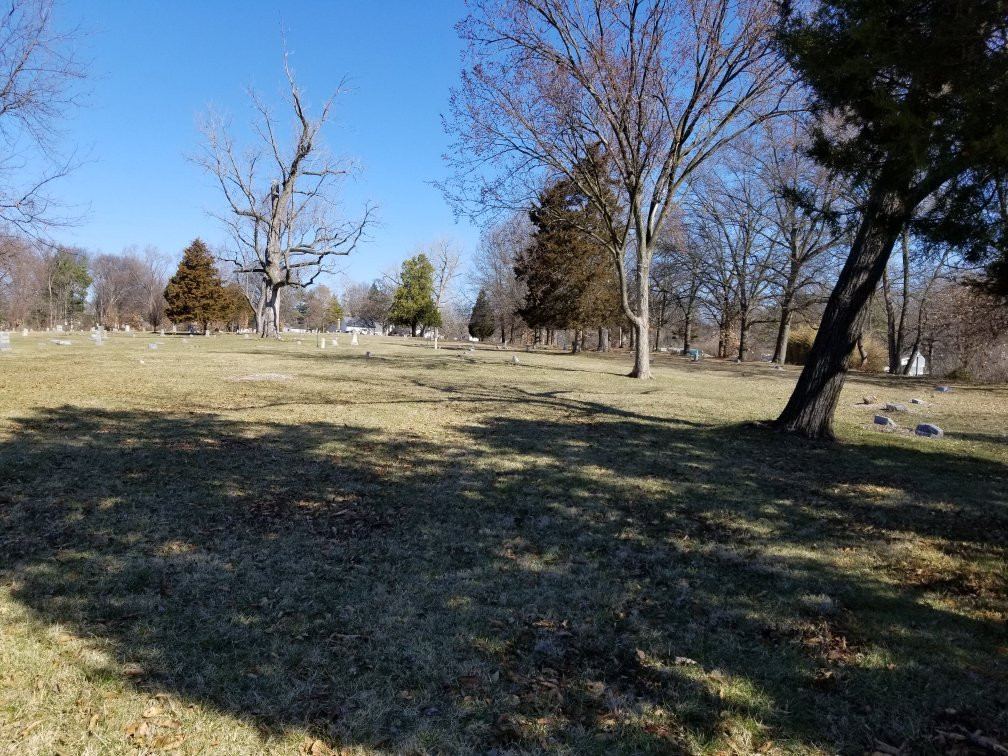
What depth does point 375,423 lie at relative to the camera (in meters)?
7.81

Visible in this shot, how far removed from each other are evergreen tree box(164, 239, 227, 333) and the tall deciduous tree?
46155mm

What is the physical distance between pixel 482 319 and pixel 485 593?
2085 inches

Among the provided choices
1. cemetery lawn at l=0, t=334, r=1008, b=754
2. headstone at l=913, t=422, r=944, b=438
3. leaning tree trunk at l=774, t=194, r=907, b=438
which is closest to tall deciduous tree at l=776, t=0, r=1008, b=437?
leaning tree trunk at l=774, t=194, r=907, b=438

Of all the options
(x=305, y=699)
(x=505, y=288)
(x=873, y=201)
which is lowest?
(x=305, y=699)

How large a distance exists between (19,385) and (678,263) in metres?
29.6

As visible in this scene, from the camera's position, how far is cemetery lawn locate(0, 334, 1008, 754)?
2.18 metres

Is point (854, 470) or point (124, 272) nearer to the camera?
point (854, 470)

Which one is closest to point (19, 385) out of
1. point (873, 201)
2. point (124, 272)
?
point (873, 201)

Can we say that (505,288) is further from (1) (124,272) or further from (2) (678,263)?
(1) (124,272)

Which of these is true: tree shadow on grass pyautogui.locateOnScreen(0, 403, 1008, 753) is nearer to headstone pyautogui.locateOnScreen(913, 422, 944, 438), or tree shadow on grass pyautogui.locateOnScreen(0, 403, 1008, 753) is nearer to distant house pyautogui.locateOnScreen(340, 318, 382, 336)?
headstone pyautogui.locateOnScreen(913, 422, 944, 438)

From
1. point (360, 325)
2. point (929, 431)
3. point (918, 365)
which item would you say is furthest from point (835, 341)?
point (360, 325)

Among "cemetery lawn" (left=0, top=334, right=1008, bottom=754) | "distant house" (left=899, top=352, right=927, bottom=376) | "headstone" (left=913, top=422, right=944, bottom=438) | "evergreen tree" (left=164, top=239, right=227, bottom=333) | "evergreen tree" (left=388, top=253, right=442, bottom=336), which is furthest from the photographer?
"evergreen tree" (left=388, top=253, right=442, bottom=336)

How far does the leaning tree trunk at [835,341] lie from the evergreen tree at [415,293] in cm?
5372

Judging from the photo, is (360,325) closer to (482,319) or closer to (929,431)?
(482,319)
